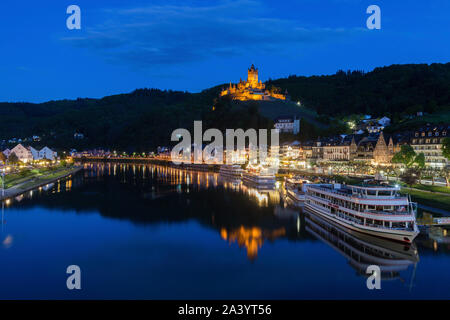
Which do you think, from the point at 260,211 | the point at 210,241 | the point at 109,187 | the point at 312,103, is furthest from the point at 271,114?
the point at 210,241

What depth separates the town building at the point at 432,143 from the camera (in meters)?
55.9

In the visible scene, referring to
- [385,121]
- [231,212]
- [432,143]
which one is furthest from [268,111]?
[231,212]

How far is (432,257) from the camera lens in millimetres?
20406

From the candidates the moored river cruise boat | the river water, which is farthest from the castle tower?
the moored river cruise boat

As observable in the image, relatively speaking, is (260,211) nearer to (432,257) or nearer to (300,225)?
(300,225)

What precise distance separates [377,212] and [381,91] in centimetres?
11830

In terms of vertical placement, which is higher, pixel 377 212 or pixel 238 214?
pixel 377 212

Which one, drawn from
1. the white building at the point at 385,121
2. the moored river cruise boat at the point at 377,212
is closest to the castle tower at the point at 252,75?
the white building at the point at 385,121

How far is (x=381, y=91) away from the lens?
430 feet

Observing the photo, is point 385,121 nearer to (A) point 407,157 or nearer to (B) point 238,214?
(A) point 407,157

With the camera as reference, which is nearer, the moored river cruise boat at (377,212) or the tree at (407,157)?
the moored river cruise boat at (377,212)

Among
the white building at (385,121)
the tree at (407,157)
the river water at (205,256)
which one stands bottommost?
the river water at (205,256)

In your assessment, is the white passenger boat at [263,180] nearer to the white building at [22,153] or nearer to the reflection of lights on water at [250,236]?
the reflection of lights on water at [250,236]

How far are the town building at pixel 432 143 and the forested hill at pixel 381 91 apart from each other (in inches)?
1449
